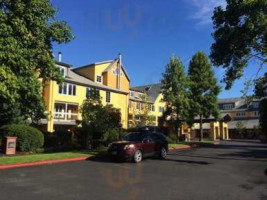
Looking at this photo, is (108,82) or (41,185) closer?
(41,185)

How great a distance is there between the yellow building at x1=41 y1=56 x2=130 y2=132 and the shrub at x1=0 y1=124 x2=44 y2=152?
14.2 metres

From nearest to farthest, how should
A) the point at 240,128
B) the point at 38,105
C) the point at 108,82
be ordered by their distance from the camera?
the point at 38,105, the point at 108,82, the point at 240,128

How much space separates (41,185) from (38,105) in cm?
1153

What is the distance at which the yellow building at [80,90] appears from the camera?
39731 mm

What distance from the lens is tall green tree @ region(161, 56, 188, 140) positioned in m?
38.8

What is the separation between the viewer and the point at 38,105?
67.9 ft

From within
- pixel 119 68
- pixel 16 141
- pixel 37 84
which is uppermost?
pixel 119 68

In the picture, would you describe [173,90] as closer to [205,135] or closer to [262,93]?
[262,93]

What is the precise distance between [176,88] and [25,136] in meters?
22.3

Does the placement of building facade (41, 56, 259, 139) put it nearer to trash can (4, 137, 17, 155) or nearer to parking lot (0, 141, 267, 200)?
trash can (4, 137, 17, 155)

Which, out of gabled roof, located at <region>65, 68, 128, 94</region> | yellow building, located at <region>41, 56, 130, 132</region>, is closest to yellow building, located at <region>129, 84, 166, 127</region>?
yellow building, located at <region>41, 56, 130, 132</region>

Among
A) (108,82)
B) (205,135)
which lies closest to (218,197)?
(108,82)

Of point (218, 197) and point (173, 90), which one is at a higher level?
point (173, 90)

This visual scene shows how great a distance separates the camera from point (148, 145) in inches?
713
